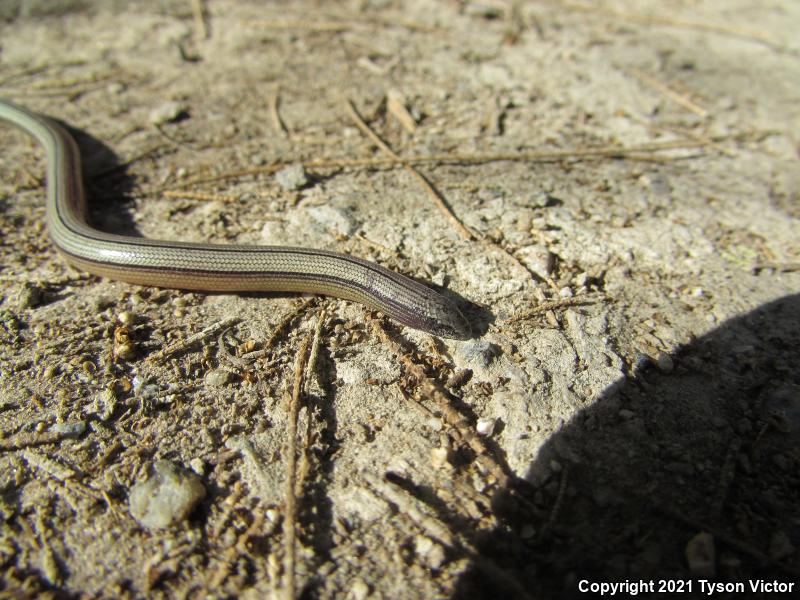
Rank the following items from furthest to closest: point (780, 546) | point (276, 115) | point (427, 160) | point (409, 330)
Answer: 1. point (276, 115)
2. point (427, 160)
3. point (409, 330)
4. point (780, 546)

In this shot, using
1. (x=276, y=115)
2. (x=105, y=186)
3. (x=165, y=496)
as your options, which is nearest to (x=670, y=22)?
(x=276, y=115)

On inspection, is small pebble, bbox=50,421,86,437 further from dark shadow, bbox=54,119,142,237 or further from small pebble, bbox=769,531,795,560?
small pebble, bbox=769,531,795,560

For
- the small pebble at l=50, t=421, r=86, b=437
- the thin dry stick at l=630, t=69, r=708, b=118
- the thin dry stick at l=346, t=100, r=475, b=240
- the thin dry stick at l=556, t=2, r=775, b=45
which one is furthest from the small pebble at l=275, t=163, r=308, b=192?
the thin dry stick at l=556, t=2, r=775, b=45

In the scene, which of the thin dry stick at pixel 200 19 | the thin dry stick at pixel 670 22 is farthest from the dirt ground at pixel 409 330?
the thin dry stick at pixel 670 22

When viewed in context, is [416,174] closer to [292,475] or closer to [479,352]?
[479,352]

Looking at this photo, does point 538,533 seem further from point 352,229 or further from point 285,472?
point 352,229

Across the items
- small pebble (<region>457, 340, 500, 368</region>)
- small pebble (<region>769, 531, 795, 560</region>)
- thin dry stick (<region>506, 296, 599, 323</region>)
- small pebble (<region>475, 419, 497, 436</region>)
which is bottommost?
small pebble (<region>769, 531, 795, 560</region>)

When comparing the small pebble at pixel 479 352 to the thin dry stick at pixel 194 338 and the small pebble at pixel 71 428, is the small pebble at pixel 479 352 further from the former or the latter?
the small pebble at pixel 71 428
